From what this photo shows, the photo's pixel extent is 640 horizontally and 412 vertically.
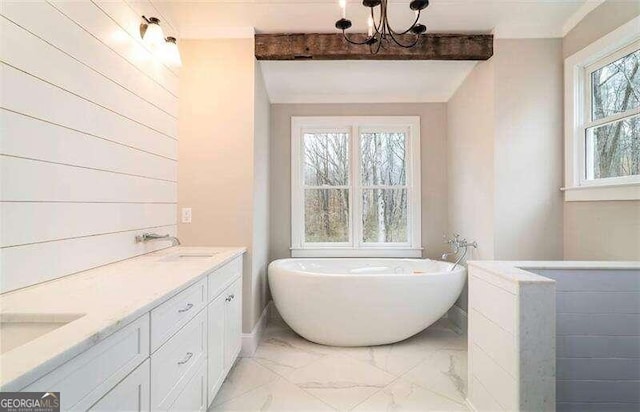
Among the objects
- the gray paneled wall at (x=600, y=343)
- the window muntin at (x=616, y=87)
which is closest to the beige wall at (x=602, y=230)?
the gray paneled wall at (x=600, y=343)

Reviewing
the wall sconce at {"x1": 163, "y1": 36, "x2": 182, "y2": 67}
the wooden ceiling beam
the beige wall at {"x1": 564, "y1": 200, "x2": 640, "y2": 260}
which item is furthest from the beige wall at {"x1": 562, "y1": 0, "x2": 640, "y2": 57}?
the wall sconce at {"x1": 163, "y1": 36, "x2": 182, "y2": 67}

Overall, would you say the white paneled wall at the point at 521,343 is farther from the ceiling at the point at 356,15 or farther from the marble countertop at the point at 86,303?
the ceiling at the point at 356,15

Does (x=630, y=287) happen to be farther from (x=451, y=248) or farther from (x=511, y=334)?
(x=451, y=248)

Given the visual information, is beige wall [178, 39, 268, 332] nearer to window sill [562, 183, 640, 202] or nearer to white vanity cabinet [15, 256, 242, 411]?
white vanity cabinet [15, 256, 242, 411]

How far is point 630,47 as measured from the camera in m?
1.95

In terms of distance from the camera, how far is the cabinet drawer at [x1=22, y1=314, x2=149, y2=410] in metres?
0.68

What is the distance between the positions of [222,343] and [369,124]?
2642 mm

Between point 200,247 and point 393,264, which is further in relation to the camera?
point 393,264

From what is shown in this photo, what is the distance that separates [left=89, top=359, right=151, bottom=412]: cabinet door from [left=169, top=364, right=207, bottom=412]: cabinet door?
252 millimetres

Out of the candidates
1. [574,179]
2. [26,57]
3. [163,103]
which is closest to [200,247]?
[163,103]

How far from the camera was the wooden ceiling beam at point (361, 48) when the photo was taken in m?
2.45

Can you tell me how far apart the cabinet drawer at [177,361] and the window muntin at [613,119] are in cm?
274

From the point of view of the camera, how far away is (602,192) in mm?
2041

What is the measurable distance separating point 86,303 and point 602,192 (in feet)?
9.66
